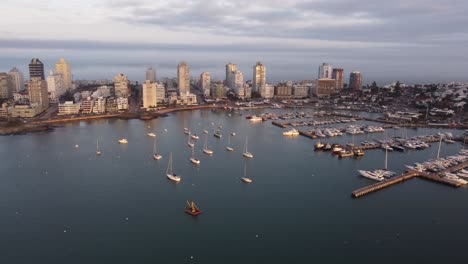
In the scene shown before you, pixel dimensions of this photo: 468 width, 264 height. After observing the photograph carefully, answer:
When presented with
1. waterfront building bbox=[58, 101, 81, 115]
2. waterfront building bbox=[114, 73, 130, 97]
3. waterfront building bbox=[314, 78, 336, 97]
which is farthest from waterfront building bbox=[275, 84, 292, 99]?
waterfront building bbox=[58, 101, 81, 115]

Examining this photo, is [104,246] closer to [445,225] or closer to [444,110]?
[445,225]

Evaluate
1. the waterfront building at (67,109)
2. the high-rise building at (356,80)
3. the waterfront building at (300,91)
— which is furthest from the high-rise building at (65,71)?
the high-rise building at (356,80)

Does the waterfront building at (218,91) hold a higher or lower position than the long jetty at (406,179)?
higher

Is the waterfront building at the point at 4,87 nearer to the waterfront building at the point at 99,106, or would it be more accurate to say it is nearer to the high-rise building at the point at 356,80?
the waterfront building at the point at 99,106

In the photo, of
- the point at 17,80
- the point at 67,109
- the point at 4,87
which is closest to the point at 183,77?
the point at 67,109

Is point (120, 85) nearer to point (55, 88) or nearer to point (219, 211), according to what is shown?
point (55, 88)

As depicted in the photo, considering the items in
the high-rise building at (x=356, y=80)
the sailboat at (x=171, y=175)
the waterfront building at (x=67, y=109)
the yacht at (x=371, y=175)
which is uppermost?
the high-rise building at (x=356, y=80)

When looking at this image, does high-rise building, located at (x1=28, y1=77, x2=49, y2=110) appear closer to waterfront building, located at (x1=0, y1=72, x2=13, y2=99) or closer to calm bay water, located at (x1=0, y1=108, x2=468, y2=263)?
waterfront building, located at (x1=0, y1=72, x2=13, y2=99)

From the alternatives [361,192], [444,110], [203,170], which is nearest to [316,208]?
[361,192]
